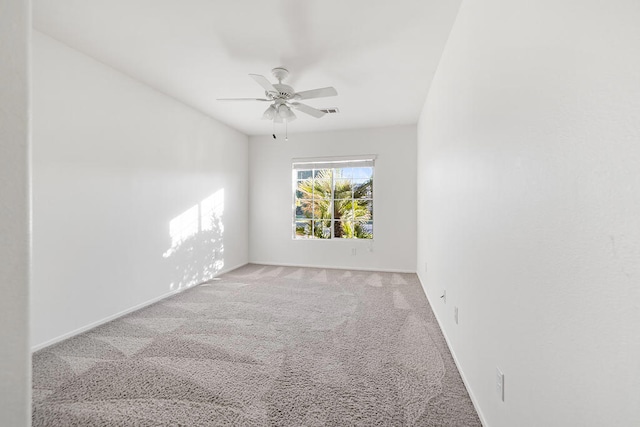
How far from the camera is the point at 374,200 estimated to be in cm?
523

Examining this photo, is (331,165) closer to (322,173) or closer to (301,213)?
(322,173)

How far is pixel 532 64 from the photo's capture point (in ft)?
3.41

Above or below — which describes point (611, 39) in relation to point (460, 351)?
above

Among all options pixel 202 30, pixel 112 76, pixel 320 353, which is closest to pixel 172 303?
pixel 320 353

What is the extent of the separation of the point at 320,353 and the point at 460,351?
1.01 metres

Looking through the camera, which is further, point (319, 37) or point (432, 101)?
point (432, 101)

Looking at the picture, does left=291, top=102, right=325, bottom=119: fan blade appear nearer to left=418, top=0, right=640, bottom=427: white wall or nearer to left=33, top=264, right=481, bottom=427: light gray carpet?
left=418, top=0, right=640, bottom=427: white wall

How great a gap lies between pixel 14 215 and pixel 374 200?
4.95 meters

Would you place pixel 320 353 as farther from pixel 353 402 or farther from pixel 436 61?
pixel 436 61

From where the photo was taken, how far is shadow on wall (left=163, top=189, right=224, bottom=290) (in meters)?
3.84

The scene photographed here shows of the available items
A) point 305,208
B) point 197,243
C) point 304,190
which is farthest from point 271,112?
point 305,208

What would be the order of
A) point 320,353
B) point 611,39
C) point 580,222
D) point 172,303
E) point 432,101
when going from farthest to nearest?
point 172,303
point 432,101
point 320,353
point 580,222
point 611,39

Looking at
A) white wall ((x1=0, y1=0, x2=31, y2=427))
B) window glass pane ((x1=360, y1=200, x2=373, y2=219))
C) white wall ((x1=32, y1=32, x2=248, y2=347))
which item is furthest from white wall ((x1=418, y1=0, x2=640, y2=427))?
window glass pane ((x1=360, y1=200, x2=373, y2=219))

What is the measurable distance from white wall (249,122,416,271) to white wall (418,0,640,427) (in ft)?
10.8
